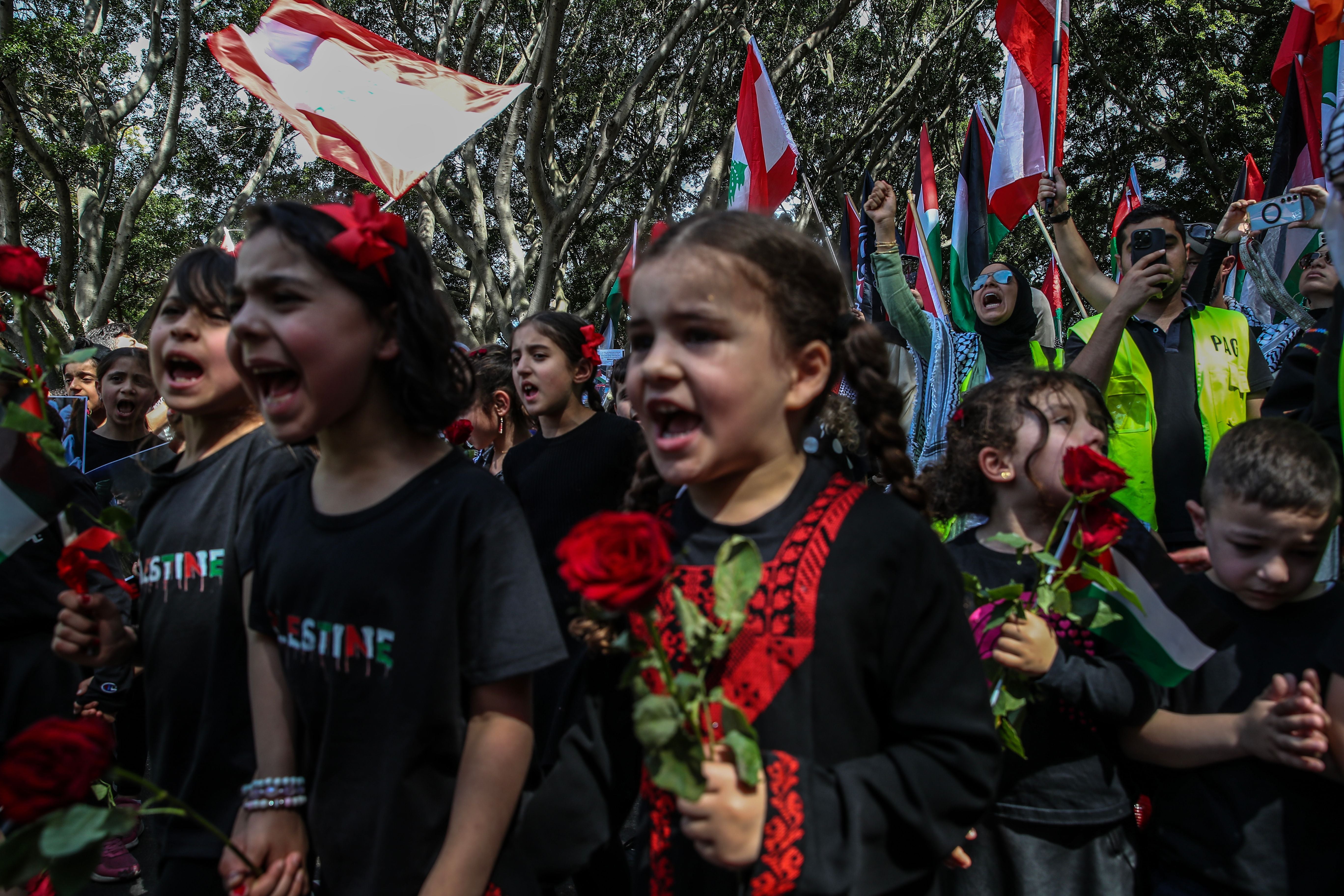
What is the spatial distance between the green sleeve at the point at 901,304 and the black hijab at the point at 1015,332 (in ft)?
1.61

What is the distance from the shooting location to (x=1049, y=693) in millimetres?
2014

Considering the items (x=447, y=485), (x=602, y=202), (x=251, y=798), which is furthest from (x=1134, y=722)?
(x=602, y=202)

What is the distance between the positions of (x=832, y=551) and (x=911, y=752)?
0.98 feet

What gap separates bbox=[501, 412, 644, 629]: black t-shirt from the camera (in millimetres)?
3646

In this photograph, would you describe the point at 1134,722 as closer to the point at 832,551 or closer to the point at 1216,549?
the point at 1216,549

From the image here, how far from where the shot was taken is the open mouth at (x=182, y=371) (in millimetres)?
2102

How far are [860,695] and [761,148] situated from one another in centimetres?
635

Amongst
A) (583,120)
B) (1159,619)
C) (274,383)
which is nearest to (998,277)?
(1159,619)

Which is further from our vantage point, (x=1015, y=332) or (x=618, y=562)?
(x=1015, y=332)

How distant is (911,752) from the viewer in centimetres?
133

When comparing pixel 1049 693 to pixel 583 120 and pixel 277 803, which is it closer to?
pixel 277 803

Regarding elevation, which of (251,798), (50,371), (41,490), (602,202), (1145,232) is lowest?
(251,798)

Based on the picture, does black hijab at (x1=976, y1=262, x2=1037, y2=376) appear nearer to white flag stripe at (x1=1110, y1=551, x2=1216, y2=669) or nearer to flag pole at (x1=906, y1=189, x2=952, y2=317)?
flag pole at (x1=906, y1=189, x2=952, y2=317)

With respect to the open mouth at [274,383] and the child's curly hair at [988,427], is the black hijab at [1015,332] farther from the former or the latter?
the open mouth at [274,383]
